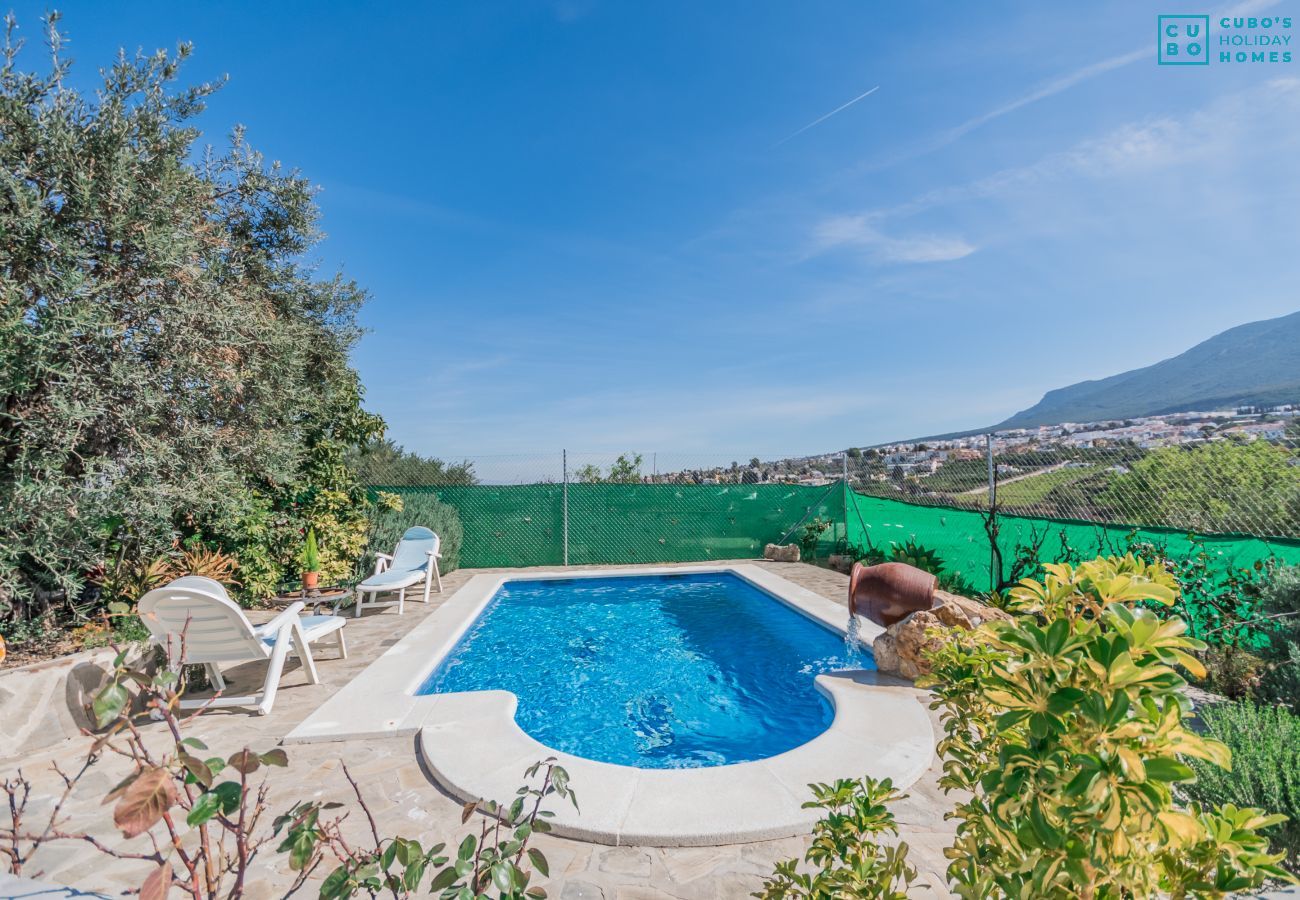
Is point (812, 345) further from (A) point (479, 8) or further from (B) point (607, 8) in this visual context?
(A) point (479, 8)

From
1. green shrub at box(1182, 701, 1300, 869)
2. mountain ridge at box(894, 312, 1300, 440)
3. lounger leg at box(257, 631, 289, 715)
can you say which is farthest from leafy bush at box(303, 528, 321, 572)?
mountain ridge at box(894, 312, 1300, 440)

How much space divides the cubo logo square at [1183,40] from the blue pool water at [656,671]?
644 cm

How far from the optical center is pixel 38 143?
4430 millimetres

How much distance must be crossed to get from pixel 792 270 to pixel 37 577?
1104 centimetres

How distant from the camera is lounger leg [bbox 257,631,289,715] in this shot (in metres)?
4.02

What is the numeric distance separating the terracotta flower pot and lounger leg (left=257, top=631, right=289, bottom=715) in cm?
492

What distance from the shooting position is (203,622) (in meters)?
3.96

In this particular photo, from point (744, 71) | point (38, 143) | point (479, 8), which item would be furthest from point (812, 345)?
point (38, 143)

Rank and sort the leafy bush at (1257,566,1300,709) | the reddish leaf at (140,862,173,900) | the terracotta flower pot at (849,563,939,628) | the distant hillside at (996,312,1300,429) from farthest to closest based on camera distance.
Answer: the distant hillside at (996,312,1300,429) → the terracotta flower pot at (849,563,939,628) → the leafy bush at (1257,566,1300,709) → the reddish leaf at (140,862,173,900)

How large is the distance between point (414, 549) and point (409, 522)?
123 cm

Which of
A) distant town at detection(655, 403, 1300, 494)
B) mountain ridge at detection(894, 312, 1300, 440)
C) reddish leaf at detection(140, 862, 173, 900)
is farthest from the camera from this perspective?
mountain ridge at detection(894, 312, 1300, 440)

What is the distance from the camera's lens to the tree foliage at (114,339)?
427 cm

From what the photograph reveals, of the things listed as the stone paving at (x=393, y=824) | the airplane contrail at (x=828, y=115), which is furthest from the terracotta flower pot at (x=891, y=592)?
the airplane contrail at (x=828, y=115)

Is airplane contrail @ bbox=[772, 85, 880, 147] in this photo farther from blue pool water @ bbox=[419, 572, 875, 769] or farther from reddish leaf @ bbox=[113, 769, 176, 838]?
reddish leaf @ bbox=[113, 769, 176, 838]
